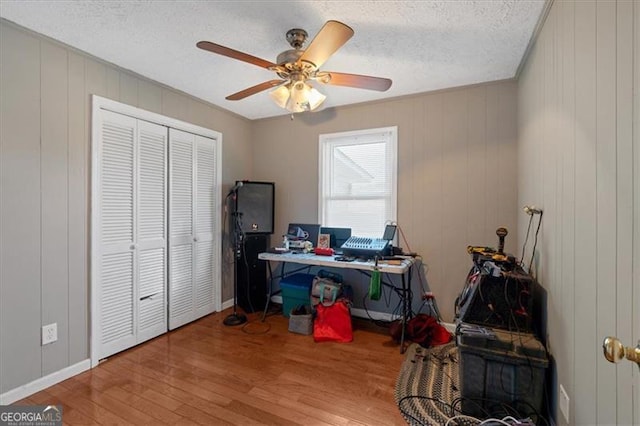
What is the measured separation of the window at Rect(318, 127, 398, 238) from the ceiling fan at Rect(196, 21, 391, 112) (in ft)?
4.06

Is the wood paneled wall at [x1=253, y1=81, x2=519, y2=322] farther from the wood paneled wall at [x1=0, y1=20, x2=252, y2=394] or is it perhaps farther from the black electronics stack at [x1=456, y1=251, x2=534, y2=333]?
the wood paneled wall at [x1=0, y1=20, x2=252, y2=394]

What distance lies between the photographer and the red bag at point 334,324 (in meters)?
2.80

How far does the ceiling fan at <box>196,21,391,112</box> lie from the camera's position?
5.47 feet

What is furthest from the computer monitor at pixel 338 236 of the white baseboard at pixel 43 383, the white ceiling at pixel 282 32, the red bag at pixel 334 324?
the white baseboard at pixel 43 383

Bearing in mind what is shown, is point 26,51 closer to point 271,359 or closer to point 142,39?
point 142,39

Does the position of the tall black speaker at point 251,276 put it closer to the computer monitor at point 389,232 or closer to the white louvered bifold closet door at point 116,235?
the white louvered bifold closet door at point 116,235

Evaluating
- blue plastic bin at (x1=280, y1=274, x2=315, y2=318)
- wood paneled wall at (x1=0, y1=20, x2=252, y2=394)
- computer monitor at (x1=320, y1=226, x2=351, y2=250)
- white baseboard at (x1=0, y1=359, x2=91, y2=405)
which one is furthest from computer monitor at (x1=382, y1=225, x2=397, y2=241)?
white baseboard at (x1=0, y1=359, x2=91, y2=405)

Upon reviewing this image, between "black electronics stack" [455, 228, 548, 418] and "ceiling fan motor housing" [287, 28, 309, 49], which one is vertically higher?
"ceiling fan motor housing" [287, 28, 309, 49]

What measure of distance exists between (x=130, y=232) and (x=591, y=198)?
3.18 meters

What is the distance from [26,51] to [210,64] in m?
1.19

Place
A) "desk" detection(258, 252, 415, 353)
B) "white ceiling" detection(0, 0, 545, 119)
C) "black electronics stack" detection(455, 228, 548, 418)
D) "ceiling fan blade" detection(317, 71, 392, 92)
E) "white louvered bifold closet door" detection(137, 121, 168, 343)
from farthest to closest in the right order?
"white louvered bifold closet door" detection(137, 121, 168, 343), "desk" detection(258, 252, 415, 353), "ceiling fan blade" detection(317, 71, 392, 92), "white ceiling" detection(0, 0, 545, 119), "black electronics stack" detection(455, 228, 548, 418)

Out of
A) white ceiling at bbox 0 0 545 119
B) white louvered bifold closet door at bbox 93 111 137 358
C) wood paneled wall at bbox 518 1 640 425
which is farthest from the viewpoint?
white louvered bifold closet door at bbox 93 111 137 358

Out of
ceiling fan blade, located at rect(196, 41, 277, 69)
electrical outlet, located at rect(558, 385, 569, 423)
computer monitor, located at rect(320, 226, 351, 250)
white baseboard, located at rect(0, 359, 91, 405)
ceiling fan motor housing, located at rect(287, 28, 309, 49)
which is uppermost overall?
ceiling fan motor housing, located at rect(287, 28, 309, 49)

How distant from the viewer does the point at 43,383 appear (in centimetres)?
203
